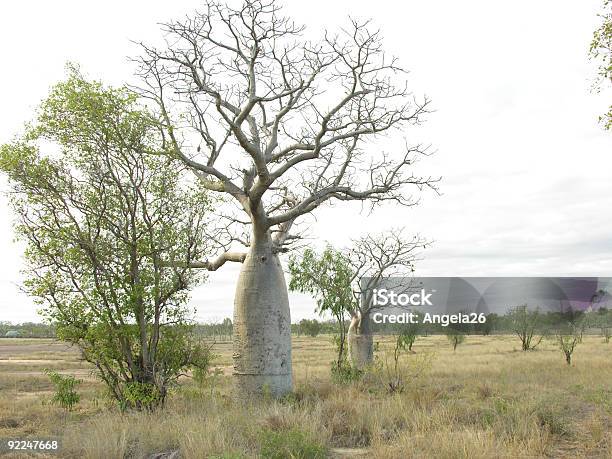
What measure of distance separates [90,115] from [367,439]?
5542 millimetres

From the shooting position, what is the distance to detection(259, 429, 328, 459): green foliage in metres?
5.32

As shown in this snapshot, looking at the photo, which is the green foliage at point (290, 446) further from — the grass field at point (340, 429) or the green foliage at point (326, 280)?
the green foliage at point (326, 280)

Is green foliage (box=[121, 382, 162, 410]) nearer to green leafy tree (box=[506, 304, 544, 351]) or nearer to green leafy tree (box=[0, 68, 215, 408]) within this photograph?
green leafy tree (box=[0, 68, 215, 408])

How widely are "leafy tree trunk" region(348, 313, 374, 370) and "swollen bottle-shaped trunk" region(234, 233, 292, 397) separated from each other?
25.4 feet

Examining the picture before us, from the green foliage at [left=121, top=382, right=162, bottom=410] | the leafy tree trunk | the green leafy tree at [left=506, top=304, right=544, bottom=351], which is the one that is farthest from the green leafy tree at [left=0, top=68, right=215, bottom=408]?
the green leafy tree at [left=506, top=304, right=544, bottom=351]

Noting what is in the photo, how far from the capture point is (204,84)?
30.1 feet

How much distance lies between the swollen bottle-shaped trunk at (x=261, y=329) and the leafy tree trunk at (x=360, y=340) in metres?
7.75

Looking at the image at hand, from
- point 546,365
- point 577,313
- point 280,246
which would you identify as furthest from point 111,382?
point 577,313

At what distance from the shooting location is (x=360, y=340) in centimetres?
1694

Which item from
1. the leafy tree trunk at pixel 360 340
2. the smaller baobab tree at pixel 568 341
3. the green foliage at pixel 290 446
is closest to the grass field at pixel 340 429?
the green foliage at pixel 290 446

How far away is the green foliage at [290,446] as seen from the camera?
532cm

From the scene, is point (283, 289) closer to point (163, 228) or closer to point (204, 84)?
point (163, 228)

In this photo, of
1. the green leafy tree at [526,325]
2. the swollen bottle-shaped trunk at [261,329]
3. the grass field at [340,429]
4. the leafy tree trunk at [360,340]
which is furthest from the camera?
the green leafy tree at [526,325]

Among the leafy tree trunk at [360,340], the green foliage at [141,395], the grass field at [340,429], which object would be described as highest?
the leafy tree trunk at [360,340]
